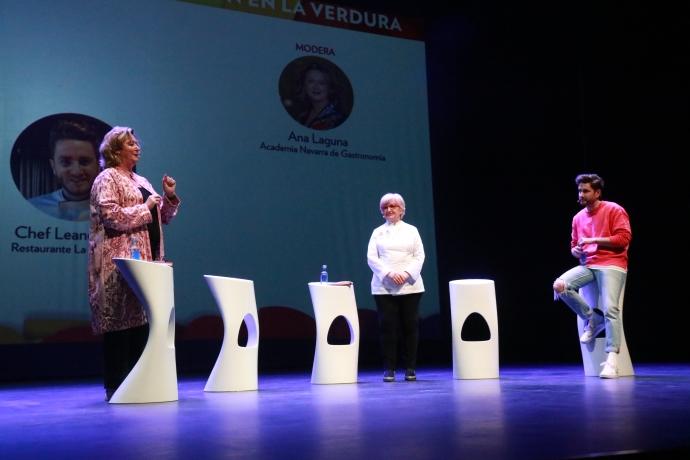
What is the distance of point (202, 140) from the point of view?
6.50 meters

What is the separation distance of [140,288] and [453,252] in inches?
184

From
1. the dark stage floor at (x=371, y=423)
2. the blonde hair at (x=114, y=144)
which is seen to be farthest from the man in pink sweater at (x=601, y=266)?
the blonde hair at (x=114, y=144)

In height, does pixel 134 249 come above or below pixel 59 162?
below

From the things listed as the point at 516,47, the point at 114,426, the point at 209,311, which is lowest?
the point at 114,426

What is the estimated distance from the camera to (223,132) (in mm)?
6590

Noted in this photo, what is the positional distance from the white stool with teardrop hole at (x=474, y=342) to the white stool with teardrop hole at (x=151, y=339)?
2.33 meters

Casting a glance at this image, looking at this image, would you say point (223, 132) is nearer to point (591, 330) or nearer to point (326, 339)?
point (326, 339)

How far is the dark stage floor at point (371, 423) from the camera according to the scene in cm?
235

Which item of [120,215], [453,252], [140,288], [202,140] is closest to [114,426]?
[140,288]

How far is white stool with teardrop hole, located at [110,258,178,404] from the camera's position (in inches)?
151

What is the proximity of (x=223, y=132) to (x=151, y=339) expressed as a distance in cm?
301

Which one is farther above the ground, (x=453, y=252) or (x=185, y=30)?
(x=185, y=30)

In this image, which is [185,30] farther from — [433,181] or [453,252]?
[453,252]

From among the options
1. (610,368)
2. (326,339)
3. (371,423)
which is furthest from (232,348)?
(610,368)
